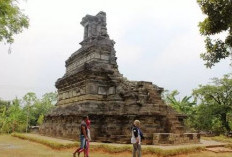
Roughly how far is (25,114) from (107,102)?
26.4 metres

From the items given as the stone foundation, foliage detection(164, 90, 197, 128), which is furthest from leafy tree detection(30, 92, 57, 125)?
the stone foundation

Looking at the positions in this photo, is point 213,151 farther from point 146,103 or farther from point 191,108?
point 191,108

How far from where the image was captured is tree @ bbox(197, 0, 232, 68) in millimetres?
9531

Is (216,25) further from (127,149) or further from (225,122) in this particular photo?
(225,122)

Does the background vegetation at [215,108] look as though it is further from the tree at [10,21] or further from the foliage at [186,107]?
the tree at [10,21]

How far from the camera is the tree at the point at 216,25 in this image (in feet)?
31.3

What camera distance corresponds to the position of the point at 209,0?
9.81m

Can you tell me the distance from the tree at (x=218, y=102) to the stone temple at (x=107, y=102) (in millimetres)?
14226

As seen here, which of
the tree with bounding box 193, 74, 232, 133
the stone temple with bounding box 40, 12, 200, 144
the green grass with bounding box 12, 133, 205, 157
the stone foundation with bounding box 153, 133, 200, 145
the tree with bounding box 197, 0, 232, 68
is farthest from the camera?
the tree with bounding box 193, 74, 232, 133

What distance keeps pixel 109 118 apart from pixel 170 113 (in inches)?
164

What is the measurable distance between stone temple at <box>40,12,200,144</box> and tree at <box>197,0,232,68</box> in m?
6.25

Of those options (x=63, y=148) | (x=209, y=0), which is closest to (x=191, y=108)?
(x=63, y=148)

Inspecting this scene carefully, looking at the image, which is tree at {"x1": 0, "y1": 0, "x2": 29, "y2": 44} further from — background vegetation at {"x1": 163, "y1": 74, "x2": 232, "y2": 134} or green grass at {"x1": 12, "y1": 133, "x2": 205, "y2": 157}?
background vegetation at {"x1": 163, "y1": 74, "x2": 232, "y2": 134}

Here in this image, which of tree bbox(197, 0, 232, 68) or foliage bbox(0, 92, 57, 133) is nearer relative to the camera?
tree bbox(197, 0, 232, 68)
